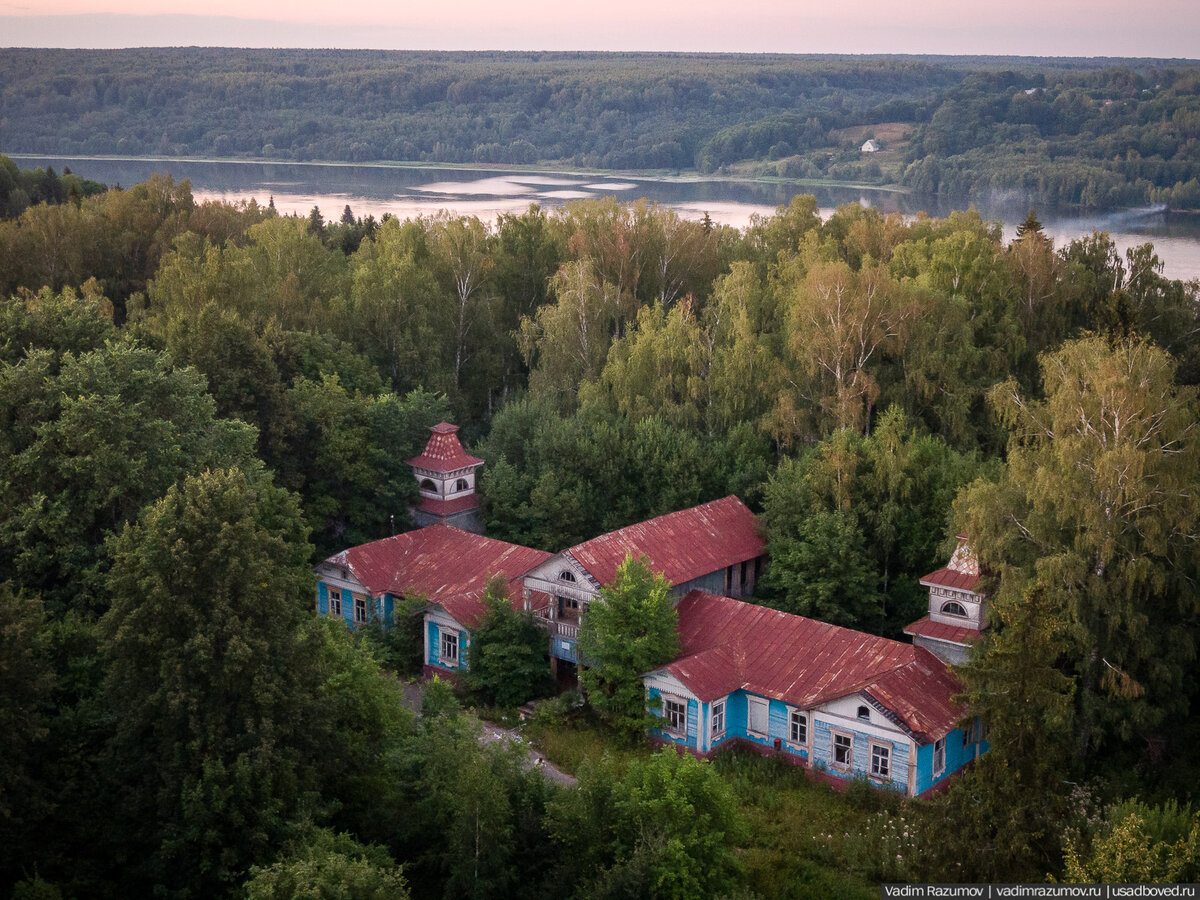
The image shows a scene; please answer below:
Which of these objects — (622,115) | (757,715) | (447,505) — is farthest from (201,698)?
(622,115)

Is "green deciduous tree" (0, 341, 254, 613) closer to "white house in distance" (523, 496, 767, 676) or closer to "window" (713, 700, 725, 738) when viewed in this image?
"white house in distance" (523, 496, 767, 676)

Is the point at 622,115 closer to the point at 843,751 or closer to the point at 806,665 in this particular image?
the point at 806,665

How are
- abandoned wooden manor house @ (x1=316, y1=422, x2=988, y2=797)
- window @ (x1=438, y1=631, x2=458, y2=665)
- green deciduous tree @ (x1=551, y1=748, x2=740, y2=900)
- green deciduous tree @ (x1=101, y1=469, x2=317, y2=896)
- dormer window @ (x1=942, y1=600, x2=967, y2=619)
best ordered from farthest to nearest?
window @ (x1=438, y1=631, x2=458, y2=665)
dormer window @ (x1=942, y1=600, x2=967, y2=619)
abandoned wooden manor house @ (x1=316, y1=422, x2=988, y2=797)
green deciduous tree @ (x1=101, y1=469, x2=317, y2=896)
green deciduous tree @ (x1=551, y1=748, x2=740, y2=900)

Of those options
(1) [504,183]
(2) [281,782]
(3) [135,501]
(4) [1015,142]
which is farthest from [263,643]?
(1) [504,183]

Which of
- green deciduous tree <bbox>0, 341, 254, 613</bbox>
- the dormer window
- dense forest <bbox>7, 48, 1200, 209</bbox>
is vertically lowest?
the dormer window

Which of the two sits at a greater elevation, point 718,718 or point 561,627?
point 561,627

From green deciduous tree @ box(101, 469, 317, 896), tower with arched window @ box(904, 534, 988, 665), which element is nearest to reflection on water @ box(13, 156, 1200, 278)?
tower with arched window @ box(904, 534, 988, 665)

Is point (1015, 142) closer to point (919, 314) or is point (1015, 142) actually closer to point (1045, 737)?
point (919, 314)
